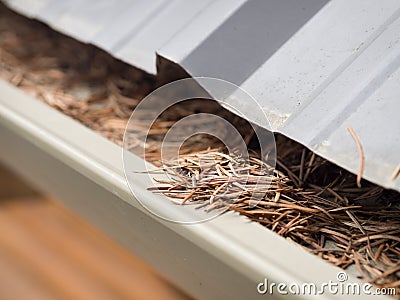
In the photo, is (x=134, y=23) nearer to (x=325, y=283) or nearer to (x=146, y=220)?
(x=146, y=220)

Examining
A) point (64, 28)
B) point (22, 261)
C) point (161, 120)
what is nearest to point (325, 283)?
point (161, 120)

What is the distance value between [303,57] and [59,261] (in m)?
1.68

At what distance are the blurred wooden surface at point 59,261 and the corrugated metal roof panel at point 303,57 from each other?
1.30 meters

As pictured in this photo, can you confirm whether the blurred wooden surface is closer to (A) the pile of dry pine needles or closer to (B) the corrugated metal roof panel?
(A) the pile of dry pine needles

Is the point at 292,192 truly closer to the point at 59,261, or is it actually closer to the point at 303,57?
the point at 303,57

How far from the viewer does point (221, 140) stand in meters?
1.06

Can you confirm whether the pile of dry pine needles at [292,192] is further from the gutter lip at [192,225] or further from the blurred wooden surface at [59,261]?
the blurred wooden surface at [59,261]

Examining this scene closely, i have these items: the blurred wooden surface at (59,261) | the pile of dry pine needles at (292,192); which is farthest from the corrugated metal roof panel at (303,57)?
the blurred wooden surface at (59,261)

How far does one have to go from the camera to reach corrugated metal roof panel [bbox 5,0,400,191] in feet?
2.67

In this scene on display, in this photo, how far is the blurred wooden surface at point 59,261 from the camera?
221 centimetres

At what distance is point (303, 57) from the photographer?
3.07ft

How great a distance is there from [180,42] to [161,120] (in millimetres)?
225

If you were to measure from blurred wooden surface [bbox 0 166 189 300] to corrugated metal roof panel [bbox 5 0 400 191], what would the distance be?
1.30 m

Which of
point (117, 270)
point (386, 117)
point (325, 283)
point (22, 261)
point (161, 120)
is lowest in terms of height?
point (22, 261)
